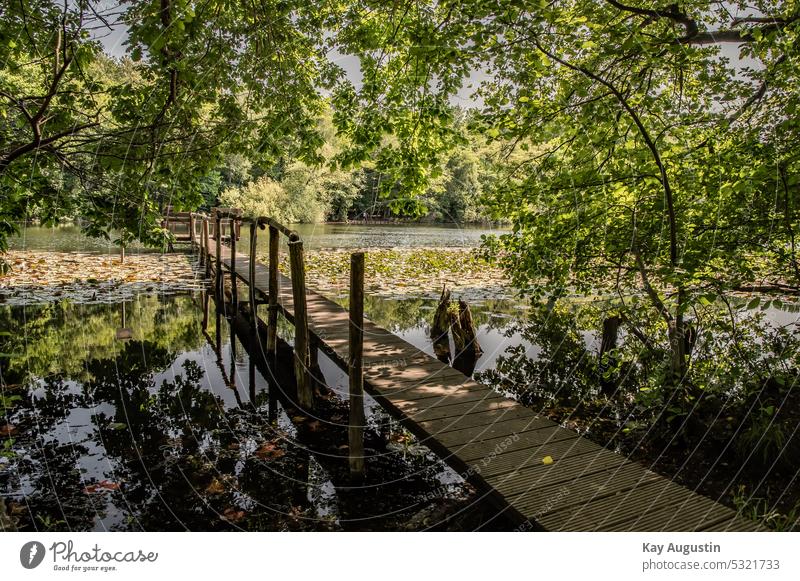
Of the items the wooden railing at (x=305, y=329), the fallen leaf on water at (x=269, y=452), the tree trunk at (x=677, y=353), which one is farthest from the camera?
the fallen leaf on water at (x=269, y=452)

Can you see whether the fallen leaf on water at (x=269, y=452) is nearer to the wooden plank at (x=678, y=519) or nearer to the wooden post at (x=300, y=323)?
the wooden post at (x=300, y=323)

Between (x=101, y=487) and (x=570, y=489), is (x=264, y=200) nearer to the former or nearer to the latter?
(x=101, y=487)

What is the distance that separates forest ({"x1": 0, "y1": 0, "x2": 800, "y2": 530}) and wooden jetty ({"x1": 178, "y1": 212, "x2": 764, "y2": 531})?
0.90 metres

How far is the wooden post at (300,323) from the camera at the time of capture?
17.6 ft

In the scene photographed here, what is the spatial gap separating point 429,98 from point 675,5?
7.50 feet

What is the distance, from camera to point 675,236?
355 centimetres

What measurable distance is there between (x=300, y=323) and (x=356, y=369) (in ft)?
5.19

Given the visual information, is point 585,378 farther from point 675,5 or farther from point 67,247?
point 67,247

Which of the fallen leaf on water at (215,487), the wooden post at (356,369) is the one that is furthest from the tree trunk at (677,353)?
the fallen leaf on water at (215,487)

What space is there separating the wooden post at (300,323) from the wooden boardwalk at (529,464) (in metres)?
0.85

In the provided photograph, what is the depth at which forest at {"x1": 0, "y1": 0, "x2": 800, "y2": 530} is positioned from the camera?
10.6 feet

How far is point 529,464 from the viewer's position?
3.04m
